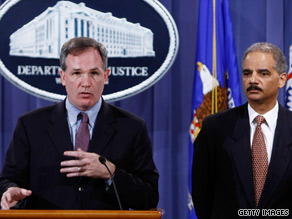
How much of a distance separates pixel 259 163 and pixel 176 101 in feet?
5.75

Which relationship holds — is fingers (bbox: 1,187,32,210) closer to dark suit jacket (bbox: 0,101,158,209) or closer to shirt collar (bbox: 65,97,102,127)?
dark suit jacket (bbox: 0,101,158,209)

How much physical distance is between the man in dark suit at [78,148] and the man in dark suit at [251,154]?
29 cm

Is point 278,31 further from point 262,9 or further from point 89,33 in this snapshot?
point 89,33

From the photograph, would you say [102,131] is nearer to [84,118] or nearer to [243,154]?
[84,118]

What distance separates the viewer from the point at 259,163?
211 centimetres

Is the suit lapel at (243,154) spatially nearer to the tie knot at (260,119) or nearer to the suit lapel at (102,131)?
the tie knot at (260,119)

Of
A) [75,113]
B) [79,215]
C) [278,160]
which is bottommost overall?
[79,215]

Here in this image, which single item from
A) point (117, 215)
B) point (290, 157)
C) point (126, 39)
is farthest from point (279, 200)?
point (126, 39)

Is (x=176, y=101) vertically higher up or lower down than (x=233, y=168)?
higher up

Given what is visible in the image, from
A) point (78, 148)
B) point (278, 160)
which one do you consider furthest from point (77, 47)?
point (278, 160)

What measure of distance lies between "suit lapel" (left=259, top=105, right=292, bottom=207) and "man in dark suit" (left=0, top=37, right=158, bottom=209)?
1.60 ft

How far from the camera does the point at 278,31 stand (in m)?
3.83

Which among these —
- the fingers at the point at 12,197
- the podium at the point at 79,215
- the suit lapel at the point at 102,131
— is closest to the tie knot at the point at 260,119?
the suit lapel at the point at 102,131

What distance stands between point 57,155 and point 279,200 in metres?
0.99
